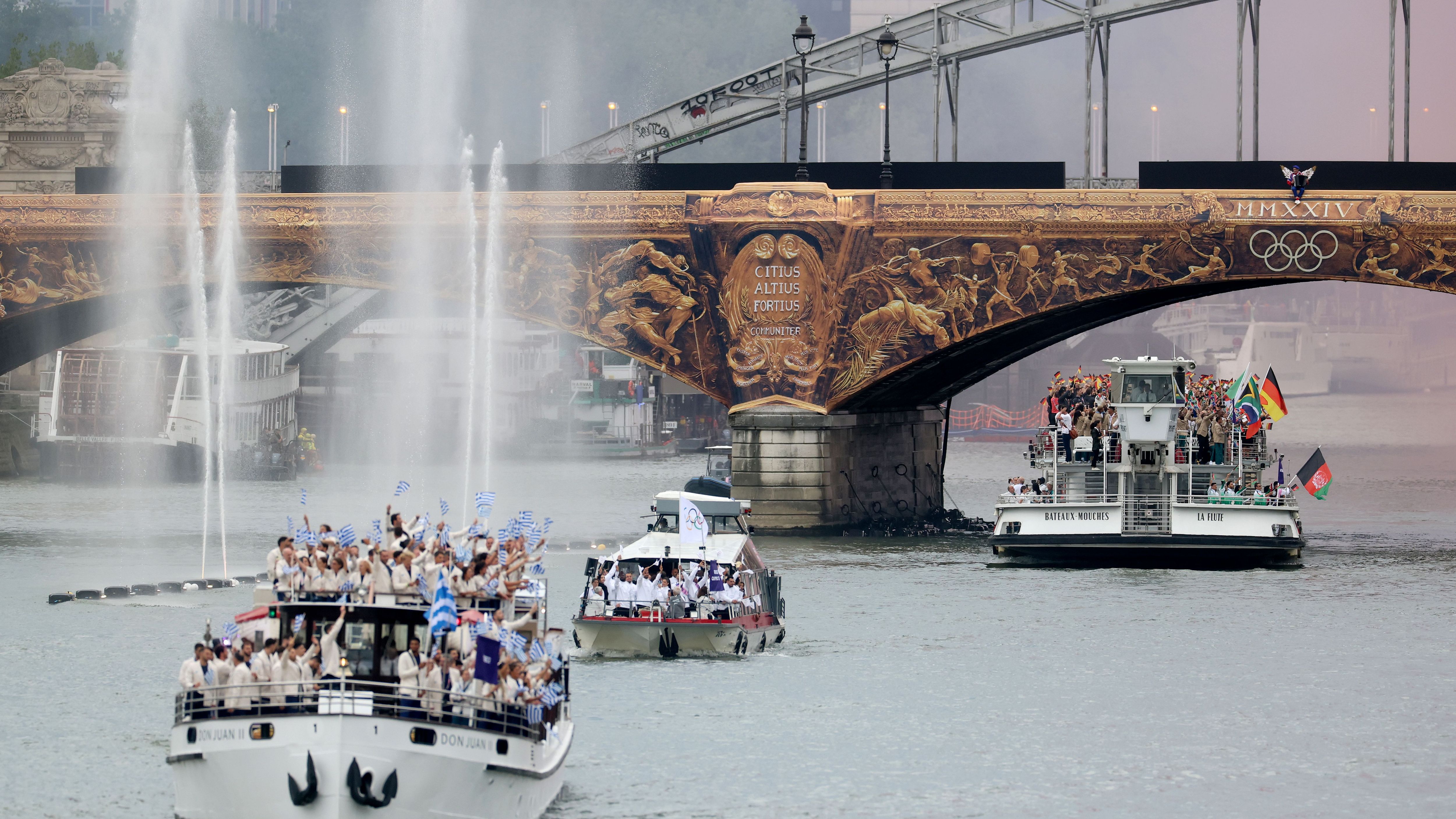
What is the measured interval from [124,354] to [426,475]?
2501 centimetres

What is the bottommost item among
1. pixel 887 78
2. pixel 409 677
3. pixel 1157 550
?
pixel 1157 550

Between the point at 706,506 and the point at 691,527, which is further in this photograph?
the point at 706,506

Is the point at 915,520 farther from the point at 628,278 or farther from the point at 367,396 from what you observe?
the point at 367,396

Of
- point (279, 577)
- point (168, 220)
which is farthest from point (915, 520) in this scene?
point (279, 577)

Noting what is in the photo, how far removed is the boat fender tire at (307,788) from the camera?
83.5 feet

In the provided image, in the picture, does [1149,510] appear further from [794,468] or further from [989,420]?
[989,420]

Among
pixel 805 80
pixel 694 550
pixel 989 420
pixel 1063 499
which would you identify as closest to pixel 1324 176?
pixel 1063 499

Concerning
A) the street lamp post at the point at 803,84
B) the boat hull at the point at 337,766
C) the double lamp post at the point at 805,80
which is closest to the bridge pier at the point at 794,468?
the street lamp post at the point at 803,84

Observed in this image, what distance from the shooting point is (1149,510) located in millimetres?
62688

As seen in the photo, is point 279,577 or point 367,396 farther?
point 367,396

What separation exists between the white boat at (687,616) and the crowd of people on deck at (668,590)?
0.03 m

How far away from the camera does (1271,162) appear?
212 feet

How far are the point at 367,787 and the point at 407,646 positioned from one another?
287 cm

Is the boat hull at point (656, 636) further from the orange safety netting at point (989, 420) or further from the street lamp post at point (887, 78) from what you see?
the orange safety netting at point (989, 420)
